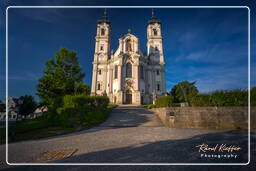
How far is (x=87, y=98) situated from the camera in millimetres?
9914

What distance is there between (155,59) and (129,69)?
29.0 feet

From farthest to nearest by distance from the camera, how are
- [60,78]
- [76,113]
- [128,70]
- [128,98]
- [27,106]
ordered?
[128,70]
[128,98]
[27,106]
[60,78]
[76,113]

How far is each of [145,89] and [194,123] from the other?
21328mm

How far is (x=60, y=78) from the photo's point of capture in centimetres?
1336

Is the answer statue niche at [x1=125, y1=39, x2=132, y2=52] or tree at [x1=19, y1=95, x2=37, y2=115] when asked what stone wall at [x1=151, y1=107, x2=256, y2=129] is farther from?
tree at [x1=19, y1=95, x2=37, y2=115]

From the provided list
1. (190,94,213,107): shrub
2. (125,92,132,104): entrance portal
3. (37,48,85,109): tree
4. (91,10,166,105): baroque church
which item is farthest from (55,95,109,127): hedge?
(125,92,132,104): entrance portal

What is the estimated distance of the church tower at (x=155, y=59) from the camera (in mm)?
30422

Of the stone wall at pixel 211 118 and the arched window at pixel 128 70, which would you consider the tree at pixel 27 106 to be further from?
the stone wall at pixel 211 118

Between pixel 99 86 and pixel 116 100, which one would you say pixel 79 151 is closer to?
pixel 116 100

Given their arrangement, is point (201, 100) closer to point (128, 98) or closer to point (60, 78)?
point (60, 78)

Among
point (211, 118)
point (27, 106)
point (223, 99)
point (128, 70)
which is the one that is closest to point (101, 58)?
point (128, 70)

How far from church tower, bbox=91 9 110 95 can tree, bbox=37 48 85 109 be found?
13.8 metres

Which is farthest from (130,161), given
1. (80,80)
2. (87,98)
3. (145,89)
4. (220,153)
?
(145,89)

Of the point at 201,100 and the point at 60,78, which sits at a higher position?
the point at 60,78
